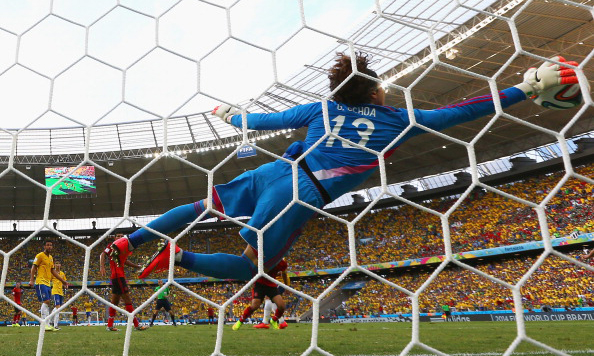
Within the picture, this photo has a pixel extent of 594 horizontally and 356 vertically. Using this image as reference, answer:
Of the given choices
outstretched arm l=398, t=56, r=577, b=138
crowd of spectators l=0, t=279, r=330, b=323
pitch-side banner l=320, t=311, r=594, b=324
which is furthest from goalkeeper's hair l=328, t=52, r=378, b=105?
crowd of spectators l=0, t=279, r=330, b=323

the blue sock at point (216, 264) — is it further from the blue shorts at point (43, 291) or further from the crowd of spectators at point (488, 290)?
the crowd of spectators at point (488, 290)

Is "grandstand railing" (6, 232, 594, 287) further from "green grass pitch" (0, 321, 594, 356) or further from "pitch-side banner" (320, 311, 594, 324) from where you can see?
"green grass pitch" (0, 321, 594, 356)

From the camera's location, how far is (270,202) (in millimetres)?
1764

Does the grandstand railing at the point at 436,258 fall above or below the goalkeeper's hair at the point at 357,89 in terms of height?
below

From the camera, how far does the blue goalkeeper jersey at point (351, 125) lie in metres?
1.81

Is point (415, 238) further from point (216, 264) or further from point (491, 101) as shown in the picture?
point (216, 264)

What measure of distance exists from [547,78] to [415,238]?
46.9ft

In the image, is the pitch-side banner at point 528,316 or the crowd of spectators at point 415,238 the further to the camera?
the crowd of spectators at point 415,238

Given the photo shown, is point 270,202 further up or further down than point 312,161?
further down

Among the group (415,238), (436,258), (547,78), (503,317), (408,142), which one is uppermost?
(408,142)

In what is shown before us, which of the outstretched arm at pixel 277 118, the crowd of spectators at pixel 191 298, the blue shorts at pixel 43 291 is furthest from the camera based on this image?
the crowd of spectators at pixel 191 298

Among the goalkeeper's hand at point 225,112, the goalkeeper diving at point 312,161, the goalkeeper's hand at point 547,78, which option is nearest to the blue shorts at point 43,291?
the goalkeeper diving at point 312,161

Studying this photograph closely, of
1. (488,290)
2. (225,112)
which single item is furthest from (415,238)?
(225,112)

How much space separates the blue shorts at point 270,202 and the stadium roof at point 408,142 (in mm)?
4652
